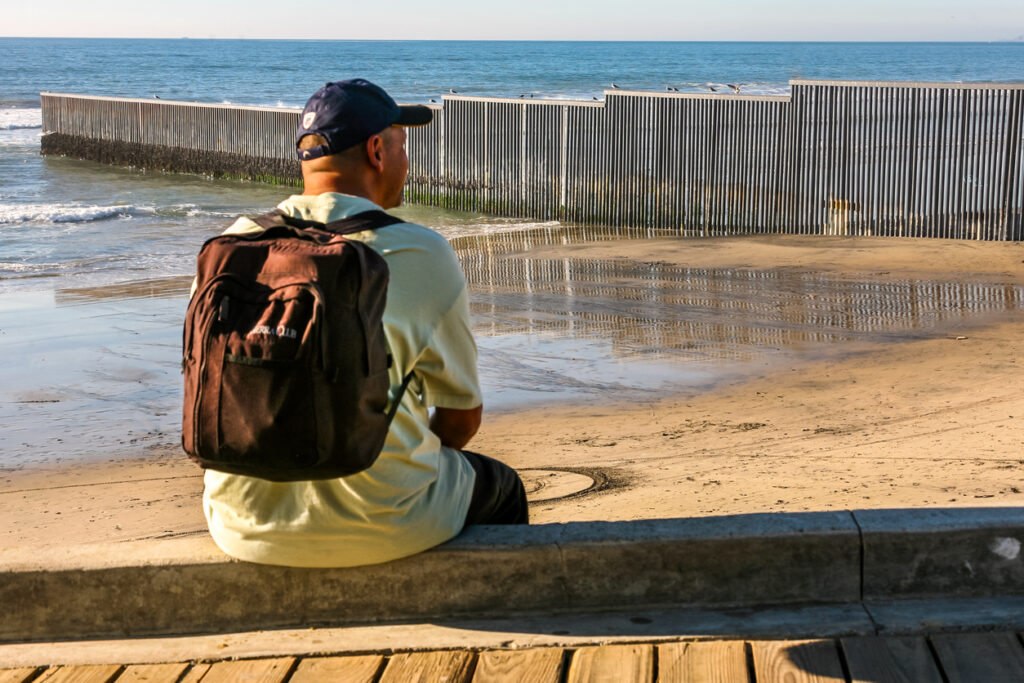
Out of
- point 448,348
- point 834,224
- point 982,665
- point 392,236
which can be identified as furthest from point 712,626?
point 834,224

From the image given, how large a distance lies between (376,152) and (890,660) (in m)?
1.77

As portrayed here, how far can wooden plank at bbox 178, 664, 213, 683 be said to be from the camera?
2861 mm

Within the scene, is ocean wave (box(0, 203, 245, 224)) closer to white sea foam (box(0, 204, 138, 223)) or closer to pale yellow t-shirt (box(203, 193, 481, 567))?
white sea foam (box(0, 204, 138, 223))

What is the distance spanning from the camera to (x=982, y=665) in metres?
2.73

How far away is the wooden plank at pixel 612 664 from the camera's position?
2762mm

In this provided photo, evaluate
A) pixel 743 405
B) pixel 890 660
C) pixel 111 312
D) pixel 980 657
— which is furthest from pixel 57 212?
pixel 980 657

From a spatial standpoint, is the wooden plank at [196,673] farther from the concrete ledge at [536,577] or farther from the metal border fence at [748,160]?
the metal border fence at [748,160]

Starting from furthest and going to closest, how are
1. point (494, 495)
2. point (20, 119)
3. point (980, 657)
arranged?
point (20, 119) → point (494, 495) → point (980, 657)

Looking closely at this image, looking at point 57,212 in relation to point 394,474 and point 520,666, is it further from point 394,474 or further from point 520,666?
point 520,666

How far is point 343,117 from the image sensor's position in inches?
115

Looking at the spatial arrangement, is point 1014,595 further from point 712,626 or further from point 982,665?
point 712,626

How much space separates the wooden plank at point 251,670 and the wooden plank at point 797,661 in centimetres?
115

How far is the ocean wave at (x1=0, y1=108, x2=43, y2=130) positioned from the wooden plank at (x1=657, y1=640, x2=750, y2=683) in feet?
122

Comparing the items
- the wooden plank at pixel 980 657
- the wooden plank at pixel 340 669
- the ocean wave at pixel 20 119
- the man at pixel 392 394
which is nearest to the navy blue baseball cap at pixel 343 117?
the man at pixel 392 394
